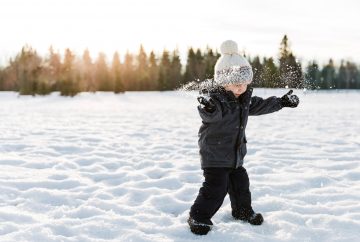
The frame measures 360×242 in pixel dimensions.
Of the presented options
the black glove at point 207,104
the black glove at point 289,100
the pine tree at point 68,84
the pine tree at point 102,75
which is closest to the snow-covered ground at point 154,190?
the black glove at point 207,104

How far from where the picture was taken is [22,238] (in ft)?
10.5

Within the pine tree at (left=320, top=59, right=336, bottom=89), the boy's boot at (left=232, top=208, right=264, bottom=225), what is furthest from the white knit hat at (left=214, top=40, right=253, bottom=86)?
the pine tree at (left=320, top=59, right=336, bottom=89)

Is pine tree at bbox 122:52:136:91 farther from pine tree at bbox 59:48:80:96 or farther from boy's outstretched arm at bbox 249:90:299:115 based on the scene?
boy's outstretched arm at bbox 249:90:299:115

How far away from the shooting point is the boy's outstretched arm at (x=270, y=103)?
375cm

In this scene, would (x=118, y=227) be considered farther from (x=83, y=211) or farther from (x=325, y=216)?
(x=325, y=216)

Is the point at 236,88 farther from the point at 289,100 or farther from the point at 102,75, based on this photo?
the point at 102,75

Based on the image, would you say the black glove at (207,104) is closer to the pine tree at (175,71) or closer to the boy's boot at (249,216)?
the boy's boot at (249,216)

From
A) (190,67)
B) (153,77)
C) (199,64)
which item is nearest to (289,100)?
(153,77)

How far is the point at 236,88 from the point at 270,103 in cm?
45

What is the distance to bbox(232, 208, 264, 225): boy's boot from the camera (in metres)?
3.63

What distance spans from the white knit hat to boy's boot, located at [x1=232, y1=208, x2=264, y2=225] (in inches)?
44.5

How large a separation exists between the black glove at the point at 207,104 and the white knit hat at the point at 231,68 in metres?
0.38

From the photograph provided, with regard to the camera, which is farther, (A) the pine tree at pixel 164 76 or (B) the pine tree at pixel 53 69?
(A) the pine tree at pixel 164 76

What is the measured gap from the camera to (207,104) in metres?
3.20
